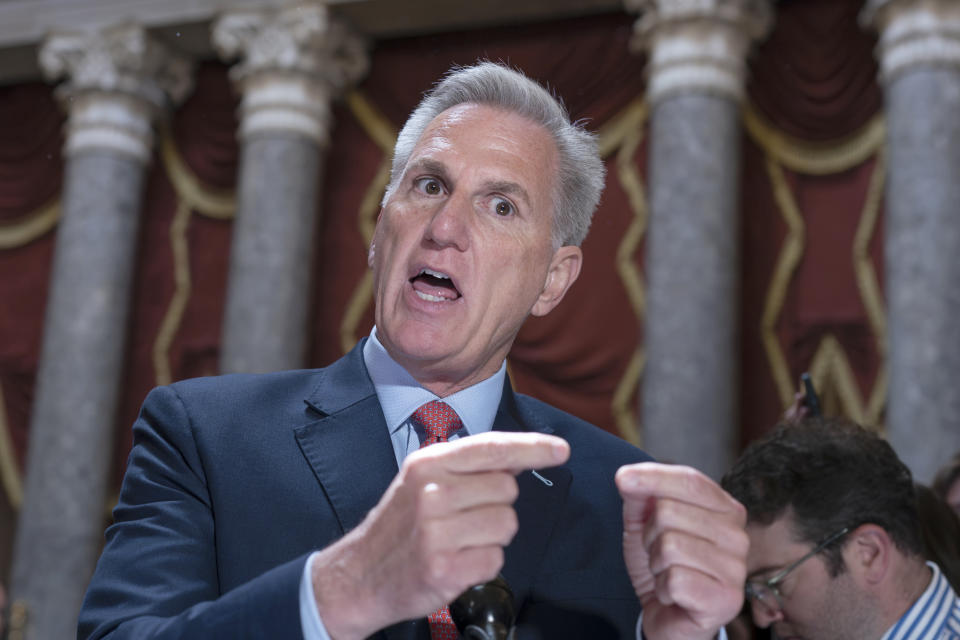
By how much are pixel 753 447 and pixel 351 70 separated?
20.5 feet

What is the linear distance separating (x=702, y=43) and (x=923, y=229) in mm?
1783

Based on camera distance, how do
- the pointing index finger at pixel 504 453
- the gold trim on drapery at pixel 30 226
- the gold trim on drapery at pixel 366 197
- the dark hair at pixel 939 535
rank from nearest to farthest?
1. the pointing index finger at pixel 504 453
2. the dark hair at pixel 939 535
3. the gold trim on drapery at pixel 366 197
4. the gold trim on drapery at pixel 30 226

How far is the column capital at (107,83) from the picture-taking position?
8141 millimetres

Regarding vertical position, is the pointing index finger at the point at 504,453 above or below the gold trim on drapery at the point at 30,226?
below

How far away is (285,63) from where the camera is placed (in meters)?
7.74

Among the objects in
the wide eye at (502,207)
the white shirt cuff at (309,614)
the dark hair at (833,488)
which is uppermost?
the wide eye at (502,207)

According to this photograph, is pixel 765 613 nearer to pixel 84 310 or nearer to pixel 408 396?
pixel 408 396

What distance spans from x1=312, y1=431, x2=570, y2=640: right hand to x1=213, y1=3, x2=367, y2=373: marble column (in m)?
6.31

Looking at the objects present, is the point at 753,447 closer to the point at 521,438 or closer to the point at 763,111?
the point at 521,438

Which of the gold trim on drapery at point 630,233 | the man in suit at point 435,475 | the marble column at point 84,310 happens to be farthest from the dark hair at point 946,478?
the marble column at point 84,310

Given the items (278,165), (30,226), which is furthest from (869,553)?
(30,226)

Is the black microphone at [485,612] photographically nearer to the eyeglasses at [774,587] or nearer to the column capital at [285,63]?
the eyeglasses at [774,587]

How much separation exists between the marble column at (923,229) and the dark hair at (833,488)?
353cm

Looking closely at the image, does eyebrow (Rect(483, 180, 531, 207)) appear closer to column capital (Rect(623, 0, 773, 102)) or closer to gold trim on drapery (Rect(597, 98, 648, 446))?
gold trim on drapery (Rect(597, 98, 648, 446))
